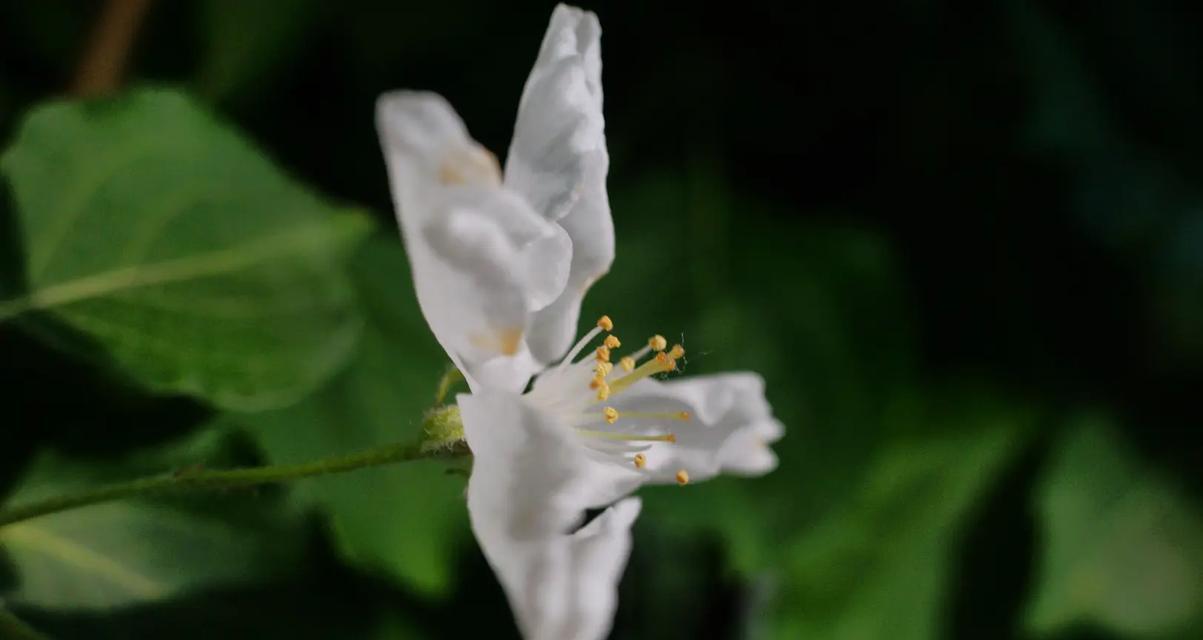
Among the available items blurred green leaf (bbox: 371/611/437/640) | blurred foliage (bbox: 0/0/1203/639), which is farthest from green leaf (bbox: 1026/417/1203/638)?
blurred green leaf (bbox: 371/611/437/640)

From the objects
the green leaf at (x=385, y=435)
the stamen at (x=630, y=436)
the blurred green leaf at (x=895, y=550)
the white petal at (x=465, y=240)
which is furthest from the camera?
the blurred green leaf at (x=895, y=550)

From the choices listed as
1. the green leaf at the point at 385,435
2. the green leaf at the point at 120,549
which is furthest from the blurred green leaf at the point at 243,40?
the green leaf at the point at 120,549

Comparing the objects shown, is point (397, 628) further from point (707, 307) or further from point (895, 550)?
point (895, 550)

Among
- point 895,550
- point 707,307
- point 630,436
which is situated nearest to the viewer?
point 630,436

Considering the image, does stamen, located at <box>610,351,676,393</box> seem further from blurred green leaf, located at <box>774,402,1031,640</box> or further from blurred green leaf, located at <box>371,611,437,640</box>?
blurred green leaf, located at <box>774,402,1031,640</box>

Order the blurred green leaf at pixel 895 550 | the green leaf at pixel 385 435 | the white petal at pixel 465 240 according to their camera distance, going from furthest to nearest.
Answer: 1. the blurred green leaf at pixel 895 550
2. the green leaf at pixel 385 435
3. the white petal at pixel 465 240

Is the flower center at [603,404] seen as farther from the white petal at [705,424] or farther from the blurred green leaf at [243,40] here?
the blurred green leaf at [243,40]

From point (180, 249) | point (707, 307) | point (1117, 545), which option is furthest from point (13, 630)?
point (1117, 545)
